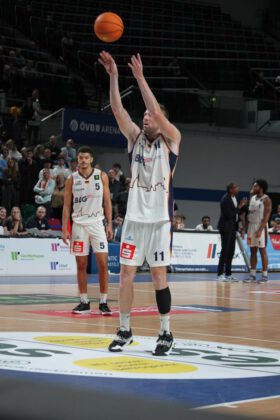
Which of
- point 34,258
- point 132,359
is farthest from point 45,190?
point 132,359

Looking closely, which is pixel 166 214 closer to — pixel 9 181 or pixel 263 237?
pixel 263 237

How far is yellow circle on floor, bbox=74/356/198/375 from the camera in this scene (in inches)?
218

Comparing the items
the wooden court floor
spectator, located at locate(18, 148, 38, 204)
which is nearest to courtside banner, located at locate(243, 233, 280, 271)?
the wooden court floor

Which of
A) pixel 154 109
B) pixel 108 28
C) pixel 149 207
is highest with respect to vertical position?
pixel 108 28

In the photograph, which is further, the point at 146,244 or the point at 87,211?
the point at 87,211

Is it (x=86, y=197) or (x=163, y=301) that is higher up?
(x=86, y=197)

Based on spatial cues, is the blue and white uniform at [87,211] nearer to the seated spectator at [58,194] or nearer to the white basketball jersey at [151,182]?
the white basketball jersey at [151,182]

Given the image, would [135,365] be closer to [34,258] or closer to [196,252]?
[34,258]

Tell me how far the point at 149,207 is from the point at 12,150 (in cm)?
1495

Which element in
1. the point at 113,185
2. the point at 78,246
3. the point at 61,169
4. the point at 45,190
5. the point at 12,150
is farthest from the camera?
the point at 113,185

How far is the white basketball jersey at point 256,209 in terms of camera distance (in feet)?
61.9

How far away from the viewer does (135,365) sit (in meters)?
5.81

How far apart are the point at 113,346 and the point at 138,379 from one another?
4.63 ft

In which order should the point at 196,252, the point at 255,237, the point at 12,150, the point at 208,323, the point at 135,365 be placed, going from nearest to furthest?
the point at 135,365 < the point at 208,323 < the point at 255,237 < the point at 12,150 < the point at 196,252
